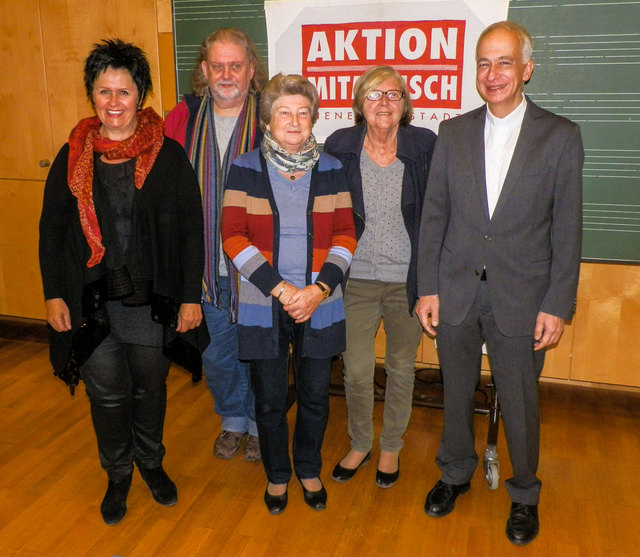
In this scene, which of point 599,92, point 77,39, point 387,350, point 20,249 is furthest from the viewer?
point 20,249

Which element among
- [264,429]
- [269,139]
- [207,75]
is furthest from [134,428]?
[207,75]

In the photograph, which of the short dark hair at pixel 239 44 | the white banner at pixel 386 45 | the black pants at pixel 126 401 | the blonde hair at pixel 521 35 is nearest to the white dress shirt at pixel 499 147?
the blonde hair at pixel 521 35

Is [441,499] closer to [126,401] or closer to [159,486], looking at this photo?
[159,486]

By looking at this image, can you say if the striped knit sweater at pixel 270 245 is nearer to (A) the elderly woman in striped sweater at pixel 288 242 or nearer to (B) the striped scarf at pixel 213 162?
(A) the elderly woman in striped sweater at pixel 288 242

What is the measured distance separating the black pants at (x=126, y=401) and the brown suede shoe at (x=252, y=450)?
420 millimetres

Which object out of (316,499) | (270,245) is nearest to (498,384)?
(316,499)

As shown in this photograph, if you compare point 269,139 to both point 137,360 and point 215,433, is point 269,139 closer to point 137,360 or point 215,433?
point 137,360

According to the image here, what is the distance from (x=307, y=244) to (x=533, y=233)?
0.72 metres

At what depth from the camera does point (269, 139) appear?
210 centimetres

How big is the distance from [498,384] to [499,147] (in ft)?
2.60

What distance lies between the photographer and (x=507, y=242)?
6.66 feet

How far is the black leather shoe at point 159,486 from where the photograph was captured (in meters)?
2.40

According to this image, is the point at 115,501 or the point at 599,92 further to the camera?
the point at 599,92

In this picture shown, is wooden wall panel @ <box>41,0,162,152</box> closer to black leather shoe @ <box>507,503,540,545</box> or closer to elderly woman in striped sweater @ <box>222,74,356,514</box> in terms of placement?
elderly woman in striped sweater @ <box>222,74,356,514</box>
